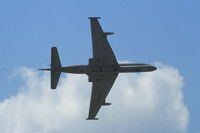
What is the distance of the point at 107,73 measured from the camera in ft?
453

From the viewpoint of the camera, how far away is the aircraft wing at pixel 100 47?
13250 cm

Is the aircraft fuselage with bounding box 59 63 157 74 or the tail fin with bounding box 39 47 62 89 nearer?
the tail fin with bounding box 39 47 62 89

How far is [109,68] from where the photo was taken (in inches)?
5399

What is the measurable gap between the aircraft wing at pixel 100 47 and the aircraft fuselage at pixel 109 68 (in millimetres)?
1068

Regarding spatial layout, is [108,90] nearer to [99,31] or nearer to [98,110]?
[98,110]

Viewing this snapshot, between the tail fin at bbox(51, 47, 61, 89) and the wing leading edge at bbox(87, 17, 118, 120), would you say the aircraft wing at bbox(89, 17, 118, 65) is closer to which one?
the wing leading edge at bbox(87, 17, 118, 120)

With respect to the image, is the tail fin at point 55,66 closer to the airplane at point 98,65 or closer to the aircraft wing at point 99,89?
the airplane at point 98,65

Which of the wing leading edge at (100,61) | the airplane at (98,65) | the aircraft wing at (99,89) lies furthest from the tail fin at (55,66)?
the aircraft wing at (99,89)

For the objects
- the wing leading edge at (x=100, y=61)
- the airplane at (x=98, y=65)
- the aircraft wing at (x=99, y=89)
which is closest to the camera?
the wing leading edge at (x=100, y=61)

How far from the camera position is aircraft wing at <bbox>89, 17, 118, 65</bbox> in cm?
13250

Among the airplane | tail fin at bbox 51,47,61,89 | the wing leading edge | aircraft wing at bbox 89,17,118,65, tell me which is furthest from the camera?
tail fin at bbox 51,47,61,89

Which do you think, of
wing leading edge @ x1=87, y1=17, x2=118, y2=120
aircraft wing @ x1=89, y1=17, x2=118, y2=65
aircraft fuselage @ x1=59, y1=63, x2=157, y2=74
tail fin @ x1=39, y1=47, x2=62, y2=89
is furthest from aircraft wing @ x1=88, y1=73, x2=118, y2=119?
tail fin @ x1=39, y1=47, x2=62, y2=89

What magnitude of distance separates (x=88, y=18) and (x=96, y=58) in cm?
903

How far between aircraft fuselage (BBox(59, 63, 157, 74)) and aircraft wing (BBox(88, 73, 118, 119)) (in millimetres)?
2217
